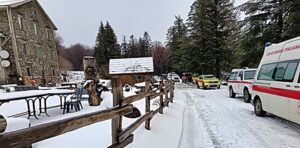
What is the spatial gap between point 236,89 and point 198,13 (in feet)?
79.9

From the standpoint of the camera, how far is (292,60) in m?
7.29

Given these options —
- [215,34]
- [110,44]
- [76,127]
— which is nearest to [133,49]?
[110,44]

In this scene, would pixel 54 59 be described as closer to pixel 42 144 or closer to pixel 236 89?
pixel 236 89

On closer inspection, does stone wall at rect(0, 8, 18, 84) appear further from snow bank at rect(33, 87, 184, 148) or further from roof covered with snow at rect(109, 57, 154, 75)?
snow bank at rect(33, 87, 184, 148)

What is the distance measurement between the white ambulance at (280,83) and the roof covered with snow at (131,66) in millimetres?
27155

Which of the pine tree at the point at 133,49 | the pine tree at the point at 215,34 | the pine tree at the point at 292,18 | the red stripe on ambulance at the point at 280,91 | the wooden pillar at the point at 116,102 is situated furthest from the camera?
the pine tree at the point at 133,49

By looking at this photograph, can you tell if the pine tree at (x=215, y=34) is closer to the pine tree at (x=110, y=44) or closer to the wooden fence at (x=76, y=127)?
the pine tree at (x=110, y=44)

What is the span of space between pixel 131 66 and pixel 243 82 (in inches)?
927

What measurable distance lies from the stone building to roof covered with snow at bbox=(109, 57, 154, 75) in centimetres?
787

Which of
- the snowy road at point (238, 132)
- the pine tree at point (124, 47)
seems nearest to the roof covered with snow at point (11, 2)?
the snowy road at point (238, 132)

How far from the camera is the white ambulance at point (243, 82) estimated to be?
14.3m

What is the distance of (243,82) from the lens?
15086 millimetres

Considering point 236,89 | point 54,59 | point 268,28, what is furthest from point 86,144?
point 54,59

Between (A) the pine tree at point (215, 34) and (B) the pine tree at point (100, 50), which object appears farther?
(B) the pine tree at point (100, 50)
